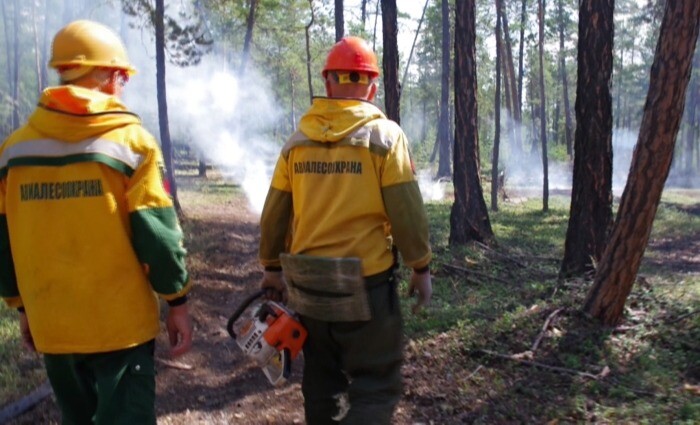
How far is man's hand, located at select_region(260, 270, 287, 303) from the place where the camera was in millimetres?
3527

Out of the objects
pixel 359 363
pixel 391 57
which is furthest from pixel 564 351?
pixel 391 57

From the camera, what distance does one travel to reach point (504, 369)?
4.92 meters

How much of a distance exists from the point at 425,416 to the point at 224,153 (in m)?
30.1

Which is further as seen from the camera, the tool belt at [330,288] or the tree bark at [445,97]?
the tree bark at [445,97]

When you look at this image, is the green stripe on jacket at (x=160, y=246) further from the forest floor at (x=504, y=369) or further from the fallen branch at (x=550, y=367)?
the fallen branch at (x=550, y=367)

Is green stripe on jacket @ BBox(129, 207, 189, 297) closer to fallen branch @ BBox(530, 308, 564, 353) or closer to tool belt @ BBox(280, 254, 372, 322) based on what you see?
tool belt @ BBox(280, 254, 372, 322)

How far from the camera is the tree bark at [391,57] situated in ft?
33.1

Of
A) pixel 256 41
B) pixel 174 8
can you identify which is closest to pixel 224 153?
pixel 256 41

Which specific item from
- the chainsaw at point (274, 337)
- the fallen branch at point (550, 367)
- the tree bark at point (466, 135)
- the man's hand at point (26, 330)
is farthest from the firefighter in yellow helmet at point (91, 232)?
the tree bark at point (466, 135)

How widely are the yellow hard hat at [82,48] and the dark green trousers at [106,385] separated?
3.88ft

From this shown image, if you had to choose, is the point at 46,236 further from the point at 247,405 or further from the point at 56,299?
the point at 247,405

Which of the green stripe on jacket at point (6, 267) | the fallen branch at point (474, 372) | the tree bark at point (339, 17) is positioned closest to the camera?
the green stripe on jacket at point (6, 267)

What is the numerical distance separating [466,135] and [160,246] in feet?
31.2

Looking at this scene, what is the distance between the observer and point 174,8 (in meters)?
22.9
